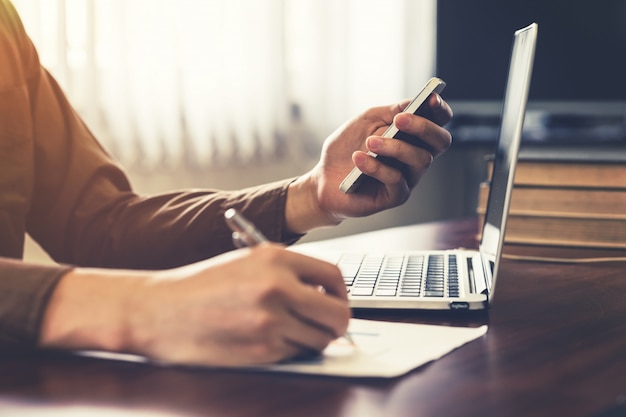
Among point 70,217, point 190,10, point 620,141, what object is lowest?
point 620,141

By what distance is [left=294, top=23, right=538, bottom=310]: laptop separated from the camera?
796 millimetres

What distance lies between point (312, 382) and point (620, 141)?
238 cm

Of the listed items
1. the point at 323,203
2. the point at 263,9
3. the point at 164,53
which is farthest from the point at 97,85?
the point at 323,203

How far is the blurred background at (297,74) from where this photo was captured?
201cm

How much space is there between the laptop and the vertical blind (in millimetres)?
1007

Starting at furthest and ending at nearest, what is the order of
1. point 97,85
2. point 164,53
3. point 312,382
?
point 164,53 < point 97,85 < point 312,382

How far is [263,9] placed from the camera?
8.03 feet

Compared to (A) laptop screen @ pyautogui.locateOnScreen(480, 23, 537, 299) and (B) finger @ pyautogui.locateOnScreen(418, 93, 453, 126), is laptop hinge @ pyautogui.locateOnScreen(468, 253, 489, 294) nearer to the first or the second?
(A) laptop screen @ pyautogui.locateOnScreen(480, 23, 537, 299)

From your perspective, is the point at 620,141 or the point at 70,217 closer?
the point at 70,217

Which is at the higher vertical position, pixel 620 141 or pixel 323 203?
pixel 323 203

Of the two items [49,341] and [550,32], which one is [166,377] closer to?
[49,341]

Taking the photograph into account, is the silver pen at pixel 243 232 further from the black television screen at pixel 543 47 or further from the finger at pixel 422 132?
the black television screen at pixel 543 47

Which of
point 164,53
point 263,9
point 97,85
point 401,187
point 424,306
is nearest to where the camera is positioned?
point 424,306

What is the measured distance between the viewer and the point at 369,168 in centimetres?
98
